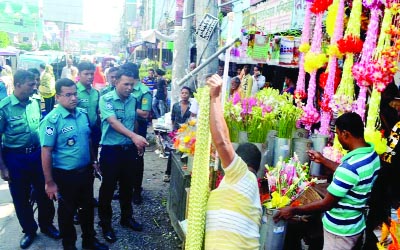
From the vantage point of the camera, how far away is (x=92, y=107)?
5719mm

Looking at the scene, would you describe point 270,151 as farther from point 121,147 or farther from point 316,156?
point 121,147

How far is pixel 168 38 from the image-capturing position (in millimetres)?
16219

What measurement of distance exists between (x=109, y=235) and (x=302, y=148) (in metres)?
2.59

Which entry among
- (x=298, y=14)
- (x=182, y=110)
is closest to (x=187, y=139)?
(x=182, y=110)

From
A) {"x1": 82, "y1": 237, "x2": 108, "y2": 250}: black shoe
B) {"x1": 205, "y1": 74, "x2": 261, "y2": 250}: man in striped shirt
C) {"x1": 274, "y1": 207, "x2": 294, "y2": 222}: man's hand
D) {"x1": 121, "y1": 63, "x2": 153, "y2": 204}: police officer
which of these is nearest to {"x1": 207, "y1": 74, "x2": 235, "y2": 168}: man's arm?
{"x1": 205, "y1": 74, "x2": 261, "y2": 250}: man in striped shirt

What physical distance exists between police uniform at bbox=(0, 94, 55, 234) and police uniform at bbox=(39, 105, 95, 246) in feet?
1.65

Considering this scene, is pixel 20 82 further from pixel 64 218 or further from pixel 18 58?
pixel 18 58

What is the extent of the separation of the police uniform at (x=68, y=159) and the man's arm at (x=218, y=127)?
2.33m

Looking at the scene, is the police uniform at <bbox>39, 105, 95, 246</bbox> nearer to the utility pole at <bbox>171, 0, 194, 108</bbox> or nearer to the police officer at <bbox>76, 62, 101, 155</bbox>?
the police officer at <bbox>76, 62, 101, 155</bbox>

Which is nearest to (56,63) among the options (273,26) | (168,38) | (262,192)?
(168,38)

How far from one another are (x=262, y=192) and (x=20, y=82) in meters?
2.96

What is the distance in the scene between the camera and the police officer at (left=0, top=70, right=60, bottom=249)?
427 cm

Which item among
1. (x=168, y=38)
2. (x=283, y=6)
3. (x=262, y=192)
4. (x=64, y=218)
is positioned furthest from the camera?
(x=168, y=38)

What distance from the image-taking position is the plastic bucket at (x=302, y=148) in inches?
152
